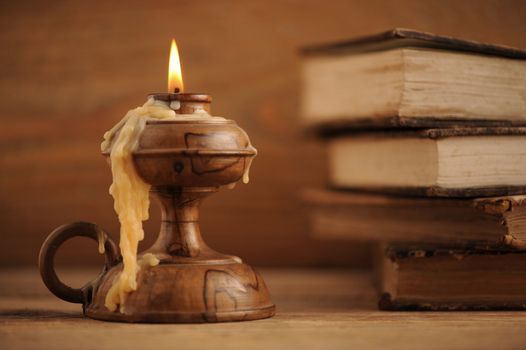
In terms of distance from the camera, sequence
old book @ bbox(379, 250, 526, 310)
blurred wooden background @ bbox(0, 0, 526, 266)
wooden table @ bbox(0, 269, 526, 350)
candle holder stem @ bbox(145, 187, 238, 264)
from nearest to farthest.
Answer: wooden table @ bbox(0, 269, 526, 350), candle holder stem @ bbox(145, 187, 238, 264), old book @ bbox(379, 250, 526, 310), blurred wooden background @ bbox(0, 0, 526, 266)

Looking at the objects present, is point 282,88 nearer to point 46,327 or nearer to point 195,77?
point 195,77

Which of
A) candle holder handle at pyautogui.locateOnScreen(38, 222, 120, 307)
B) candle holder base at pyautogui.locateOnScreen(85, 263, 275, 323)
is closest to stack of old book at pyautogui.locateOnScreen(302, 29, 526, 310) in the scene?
candle holder base at pyautogui.locateOnScreen(85, 263, 275, 323)

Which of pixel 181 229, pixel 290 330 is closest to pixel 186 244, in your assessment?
pixel 181 229

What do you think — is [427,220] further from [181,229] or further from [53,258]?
[53,258]

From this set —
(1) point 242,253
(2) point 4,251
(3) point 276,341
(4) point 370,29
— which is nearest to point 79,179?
(2) point 4,251

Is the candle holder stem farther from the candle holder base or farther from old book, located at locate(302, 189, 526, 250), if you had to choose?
old book, located at locate(302, 189, 526, 250)

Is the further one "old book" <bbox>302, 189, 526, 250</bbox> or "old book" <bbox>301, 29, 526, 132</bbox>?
"old book" <bbox>301, 29, 526, 132</bbox>

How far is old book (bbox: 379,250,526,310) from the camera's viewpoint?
1109mm

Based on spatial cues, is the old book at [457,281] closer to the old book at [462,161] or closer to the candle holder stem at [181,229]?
the old book at [462,161]

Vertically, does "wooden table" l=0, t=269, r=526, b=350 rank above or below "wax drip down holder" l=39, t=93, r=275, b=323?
below

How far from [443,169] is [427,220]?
0.09 metres

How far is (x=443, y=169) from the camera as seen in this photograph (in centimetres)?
113

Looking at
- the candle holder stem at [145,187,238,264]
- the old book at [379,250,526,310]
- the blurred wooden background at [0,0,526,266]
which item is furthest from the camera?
the blurred wooden background at [0,0,526,266]

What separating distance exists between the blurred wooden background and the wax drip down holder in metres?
0.67
